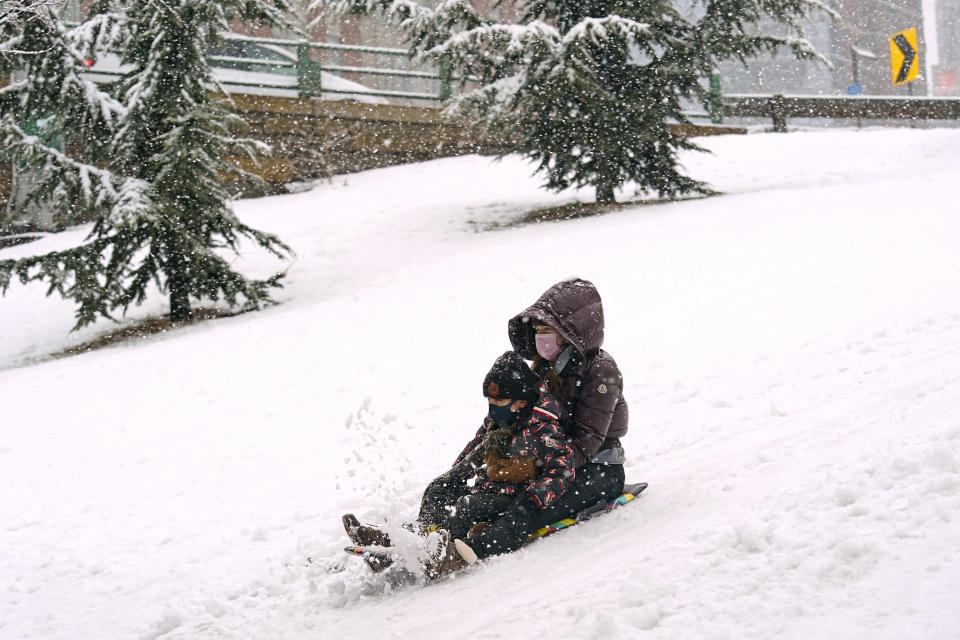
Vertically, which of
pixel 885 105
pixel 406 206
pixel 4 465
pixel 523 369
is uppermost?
pixel 885 105

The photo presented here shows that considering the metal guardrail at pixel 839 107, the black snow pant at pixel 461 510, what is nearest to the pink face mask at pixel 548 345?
the black snow pant at pixel 461 510

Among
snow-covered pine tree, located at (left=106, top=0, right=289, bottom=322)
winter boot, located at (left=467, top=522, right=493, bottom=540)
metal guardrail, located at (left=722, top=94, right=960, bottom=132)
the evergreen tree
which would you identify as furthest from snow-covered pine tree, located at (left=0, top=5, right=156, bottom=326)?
metal guardrail, located at (left=722, top=94, right=960, bottom=132)

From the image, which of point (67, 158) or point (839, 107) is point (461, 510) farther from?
point (839, 107)

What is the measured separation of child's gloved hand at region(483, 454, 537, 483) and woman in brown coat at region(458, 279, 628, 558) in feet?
0.44

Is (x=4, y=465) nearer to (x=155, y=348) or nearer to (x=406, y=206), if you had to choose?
(x=155, y=348)

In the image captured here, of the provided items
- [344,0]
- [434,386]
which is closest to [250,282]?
[434,386]

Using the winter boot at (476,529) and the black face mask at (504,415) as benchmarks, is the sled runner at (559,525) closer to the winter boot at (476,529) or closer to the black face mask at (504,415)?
the winter boot at (476,529)

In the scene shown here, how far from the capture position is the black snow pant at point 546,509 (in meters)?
4.13

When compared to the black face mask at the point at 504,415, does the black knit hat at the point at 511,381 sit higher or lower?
higher

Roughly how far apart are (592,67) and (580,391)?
1049cm

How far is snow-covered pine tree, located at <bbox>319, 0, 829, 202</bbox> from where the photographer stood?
13.1 m

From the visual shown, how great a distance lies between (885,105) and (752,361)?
1565 centimetres

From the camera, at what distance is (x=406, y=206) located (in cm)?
1666

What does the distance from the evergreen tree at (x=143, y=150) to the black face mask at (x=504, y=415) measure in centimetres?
774
